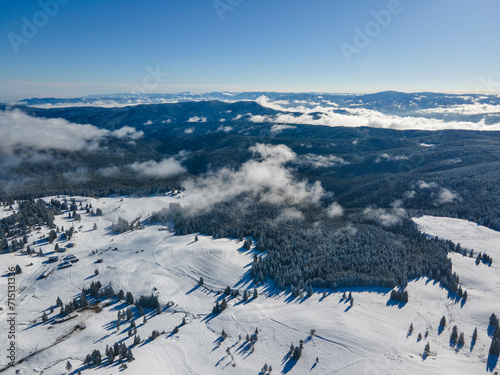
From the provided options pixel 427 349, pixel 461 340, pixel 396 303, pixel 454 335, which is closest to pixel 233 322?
pixel 427 349

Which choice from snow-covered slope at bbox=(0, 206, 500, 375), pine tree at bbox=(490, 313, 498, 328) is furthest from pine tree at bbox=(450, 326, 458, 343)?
pine tree at bbox=(490, 313, 498, 328)

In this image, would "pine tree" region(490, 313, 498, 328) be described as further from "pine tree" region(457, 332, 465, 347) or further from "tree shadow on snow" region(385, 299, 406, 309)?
"tree shadow on snow" region(385, 299, 406, 309)

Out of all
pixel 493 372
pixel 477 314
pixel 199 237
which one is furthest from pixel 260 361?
pixel 199 237

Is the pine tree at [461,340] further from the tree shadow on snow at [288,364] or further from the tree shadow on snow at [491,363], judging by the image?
the tree shadow on snow at [288,364]

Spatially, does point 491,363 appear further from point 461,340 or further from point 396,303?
point 396,303

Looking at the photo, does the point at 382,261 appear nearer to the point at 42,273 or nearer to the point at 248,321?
the point at 248,321

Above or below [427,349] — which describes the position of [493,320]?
above

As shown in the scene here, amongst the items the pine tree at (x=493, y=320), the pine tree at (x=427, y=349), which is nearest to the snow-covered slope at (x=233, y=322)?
the pine tree at (x=427, y=349)

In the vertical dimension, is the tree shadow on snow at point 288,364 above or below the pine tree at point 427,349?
below
